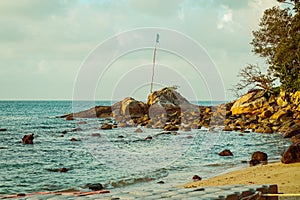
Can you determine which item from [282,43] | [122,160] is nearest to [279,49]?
[282,43]

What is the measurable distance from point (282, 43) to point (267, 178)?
20137 millimetres

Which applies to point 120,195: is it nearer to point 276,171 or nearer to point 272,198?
point 272,198

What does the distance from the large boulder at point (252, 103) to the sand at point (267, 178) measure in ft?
77.6

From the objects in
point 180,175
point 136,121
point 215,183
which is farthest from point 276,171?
point 136,121

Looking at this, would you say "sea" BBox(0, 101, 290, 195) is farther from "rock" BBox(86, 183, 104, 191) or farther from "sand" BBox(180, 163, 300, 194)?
"sand" BBox(180, 163, 300, 194)

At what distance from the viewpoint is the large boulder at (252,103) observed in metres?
37.1

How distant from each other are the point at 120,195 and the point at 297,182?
214 inches

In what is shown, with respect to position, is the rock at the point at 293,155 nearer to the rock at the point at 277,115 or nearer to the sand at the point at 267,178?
the sand at the point at 267,178

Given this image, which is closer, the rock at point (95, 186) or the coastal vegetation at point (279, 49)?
the rock at point (95, 186)

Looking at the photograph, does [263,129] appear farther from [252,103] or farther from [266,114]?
[252,103]

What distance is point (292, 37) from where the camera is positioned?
30281mm

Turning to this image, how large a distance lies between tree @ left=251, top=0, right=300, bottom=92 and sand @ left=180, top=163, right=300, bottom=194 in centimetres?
1684

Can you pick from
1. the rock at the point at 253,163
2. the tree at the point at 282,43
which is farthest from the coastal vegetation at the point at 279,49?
the rock at the point at 253,163

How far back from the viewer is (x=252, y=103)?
3778 centimetres
